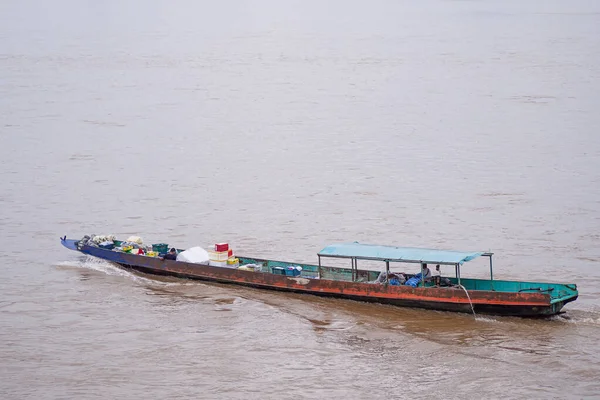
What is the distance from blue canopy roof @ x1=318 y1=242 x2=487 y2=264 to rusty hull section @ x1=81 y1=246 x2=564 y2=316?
19.4 inches

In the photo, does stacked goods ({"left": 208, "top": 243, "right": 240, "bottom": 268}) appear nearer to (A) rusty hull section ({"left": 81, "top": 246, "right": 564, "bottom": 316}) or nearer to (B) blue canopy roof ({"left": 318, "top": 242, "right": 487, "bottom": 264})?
(A) rusty hull section ({"left": 81, "top": 246, "right": 564, "bottom": 316})

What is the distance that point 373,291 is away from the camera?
17156mm

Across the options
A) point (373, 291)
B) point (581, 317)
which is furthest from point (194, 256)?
point (581, 317)

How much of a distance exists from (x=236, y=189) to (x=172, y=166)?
3.46 meters

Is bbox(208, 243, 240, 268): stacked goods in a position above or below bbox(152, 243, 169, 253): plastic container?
below

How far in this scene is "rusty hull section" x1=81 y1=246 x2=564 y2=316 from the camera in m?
16.0

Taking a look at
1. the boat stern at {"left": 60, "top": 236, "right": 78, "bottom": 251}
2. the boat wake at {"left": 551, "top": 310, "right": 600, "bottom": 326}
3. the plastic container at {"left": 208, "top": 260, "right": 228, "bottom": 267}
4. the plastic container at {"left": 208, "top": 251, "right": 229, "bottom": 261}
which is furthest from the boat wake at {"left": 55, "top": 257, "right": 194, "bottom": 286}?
the boat wake at {"left": 551, "top": 310, "right": 600, "bottom": 326}

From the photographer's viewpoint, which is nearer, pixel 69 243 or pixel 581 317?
pixel 581 317

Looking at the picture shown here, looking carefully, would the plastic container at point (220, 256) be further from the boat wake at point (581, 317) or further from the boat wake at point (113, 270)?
the boat wake at point (581, 317)

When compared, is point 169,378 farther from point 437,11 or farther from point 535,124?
point 437,11

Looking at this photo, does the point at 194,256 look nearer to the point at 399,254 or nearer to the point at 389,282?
the point at 389,282

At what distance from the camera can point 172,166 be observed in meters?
29.2

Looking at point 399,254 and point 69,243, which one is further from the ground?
Answer: point 69,243

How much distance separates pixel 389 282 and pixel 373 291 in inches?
14.9
